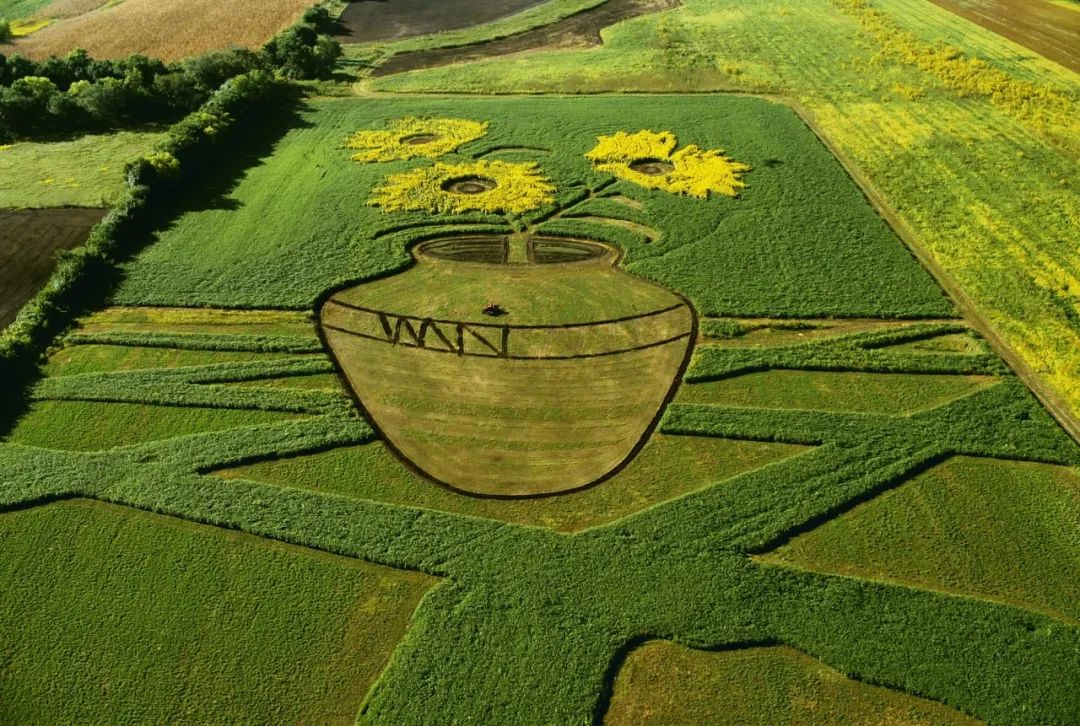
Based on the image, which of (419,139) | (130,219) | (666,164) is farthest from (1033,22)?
(130,219)

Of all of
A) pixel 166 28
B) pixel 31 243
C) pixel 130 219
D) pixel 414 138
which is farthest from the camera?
pixel 166 28

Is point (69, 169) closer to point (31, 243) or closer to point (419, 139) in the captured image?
point (31, 243)

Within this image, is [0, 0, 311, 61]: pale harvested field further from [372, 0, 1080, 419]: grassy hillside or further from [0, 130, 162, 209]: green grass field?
[372, 0, 1080, 419]: grassy hillside

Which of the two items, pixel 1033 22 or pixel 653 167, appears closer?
pixel 653 167

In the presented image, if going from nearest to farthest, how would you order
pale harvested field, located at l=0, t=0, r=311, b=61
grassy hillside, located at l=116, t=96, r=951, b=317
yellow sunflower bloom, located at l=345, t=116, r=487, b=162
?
grassy hillside, located at l=116, t=96, r=951, b=317, yellow sunflower bloom, located at l=345, t=116, r=487, b=162, pale harvested field, located at l=0, t=0, r=311, b=61

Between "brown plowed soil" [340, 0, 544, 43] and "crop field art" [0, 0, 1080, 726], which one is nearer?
"crop field art" [0, 0, 1080, 726]

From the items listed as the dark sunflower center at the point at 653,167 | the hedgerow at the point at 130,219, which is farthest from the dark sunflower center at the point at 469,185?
the hedgerow at the point at 130,219

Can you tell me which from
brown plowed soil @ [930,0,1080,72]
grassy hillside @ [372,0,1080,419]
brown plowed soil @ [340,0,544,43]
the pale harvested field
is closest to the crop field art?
grassy hillside @ [372,0,1080,419]

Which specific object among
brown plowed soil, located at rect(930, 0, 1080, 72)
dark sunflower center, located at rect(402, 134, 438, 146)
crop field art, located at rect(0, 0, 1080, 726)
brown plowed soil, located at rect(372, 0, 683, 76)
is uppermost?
brown plowed soil, located at rect(372, 0, 683, 76)
